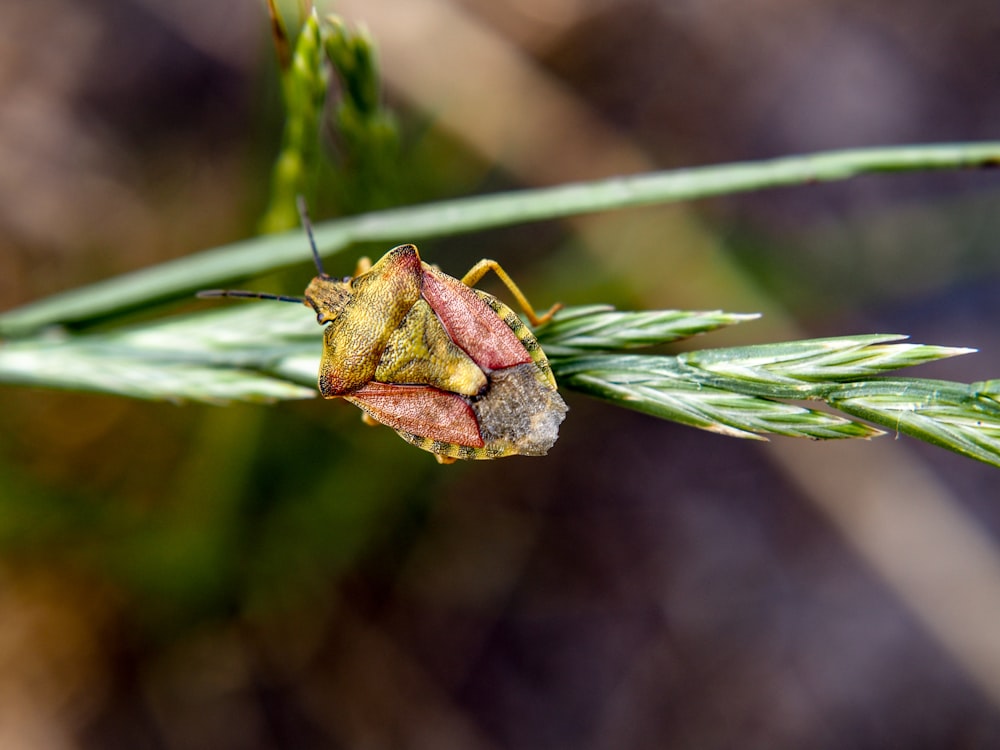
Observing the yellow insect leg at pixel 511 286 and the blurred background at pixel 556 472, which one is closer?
the yellow insect leg at pixel 511 286

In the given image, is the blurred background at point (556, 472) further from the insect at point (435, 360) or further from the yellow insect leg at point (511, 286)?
the insect at point (435, 360)

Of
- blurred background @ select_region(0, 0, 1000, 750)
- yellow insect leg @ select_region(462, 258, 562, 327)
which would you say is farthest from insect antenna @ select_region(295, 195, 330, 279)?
blurred background @ select_region(0, 0, 1000, 750)

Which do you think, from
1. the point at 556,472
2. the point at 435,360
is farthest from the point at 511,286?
the point at 556,472

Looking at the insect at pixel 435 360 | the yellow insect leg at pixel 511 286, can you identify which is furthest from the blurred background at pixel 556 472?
the insect at pixel 435 360

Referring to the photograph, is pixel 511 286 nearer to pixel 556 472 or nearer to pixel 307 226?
pixel 307 226

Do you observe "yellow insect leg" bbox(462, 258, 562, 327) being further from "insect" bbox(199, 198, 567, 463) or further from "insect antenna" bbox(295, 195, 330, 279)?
"insect antenna" bbox(295, 195, 330, 279)

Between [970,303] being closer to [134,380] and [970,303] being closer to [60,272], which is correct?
[134,380]
